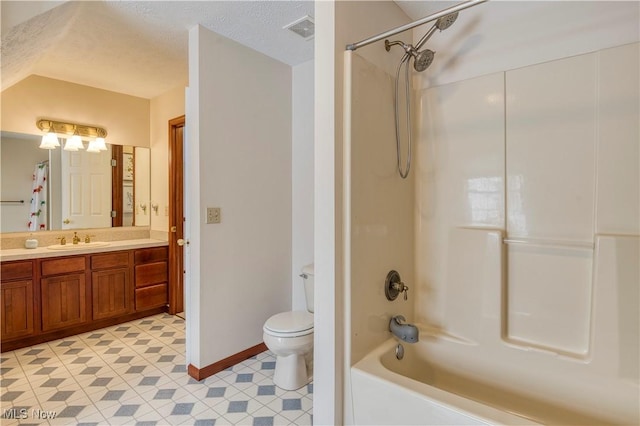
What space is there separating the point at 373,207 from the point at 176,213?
243 centimetres

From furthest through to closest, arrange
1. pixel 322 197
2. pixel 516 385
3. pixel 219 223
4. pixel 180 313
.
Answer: pixel 180 313, pixel 219 223, pixel 516 385, pixel 322 197

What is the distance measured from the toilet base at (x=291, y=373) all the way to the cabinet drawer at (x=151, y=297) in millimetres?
1892

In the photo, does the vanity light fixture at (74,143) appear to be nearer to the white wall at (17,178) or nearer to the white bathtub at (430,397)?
the white wall at (17,178)

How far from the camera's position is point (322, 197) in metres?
1.44

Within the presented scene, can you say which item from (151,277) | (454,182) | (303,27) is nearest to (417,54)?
(454,182)

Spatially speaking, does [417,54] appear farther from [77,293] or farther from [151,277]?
[77,293]

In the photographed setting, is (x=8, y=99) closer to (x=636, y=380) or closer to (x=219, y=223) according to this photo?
(x=219, y=223)

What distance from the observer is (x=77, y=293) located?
2855 mm

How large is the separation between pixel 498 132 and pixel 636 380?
4.08 feet

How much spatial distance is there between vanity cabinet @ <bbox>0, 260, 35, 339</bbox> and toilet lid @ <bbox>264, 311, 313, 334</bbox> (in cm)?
204

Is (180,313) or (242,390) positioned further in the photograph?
(180,313)

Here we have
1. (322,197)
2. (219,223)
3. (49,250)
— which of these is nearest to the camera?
(322,197)

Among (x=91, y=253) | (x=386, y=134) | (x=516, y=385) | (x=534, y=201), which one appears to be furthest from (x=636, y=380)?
(x=91, y=253)

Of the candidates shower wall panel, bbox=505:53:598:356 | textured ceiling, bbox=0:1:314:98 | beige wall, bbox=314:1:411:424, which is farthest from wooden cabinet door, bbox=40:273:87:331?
shower wall panel, bbox=505:53:598:356
